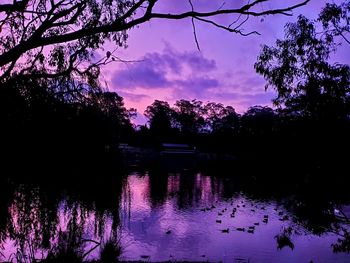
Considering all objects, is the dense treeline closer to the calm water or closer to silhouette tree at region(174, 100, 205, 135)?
the calm water

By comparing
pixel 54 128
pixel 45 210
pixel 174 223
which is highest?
pixel 54 128

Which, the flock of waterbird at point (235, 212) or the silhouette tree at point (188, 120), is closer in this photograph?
the flock of waterbird at point (235, 212)

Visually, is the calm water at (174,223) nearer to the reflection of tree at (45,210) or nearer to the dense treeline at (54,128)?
the reflection of tree at (45,210)

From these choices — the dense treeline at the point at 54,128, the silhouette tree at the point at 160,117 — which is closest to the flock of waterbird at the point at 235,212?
the dense treeline at the point at 54,128

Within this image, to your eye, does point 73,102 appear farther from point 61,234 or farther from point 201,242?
point 201,242

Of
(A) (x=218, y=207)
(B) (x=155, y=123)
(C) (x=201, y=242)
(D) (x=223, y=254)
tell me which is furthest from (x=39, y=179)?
(B) (x=155, y=123)

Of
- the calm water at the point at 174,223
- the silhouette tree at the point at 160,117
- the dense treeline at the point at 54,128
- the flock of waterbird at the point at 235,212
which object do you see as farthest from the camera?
the silhouette tree at the point at 160,117

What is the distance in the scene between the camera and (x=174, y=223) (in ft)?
68.5

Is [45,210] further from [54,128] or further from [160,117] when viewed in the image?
[160,117]

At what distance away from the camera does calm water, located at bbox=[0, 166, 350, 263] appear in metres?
4.84

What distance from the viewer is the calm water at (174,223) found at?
4.84m

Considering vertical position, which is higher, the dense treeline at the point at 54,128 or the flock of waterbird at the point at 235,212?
the dense treeline at the point at 54,128

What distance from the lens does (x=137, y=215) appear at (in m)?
22.3

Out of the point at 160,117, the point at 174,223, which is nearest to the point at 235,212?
the point at 174,223
